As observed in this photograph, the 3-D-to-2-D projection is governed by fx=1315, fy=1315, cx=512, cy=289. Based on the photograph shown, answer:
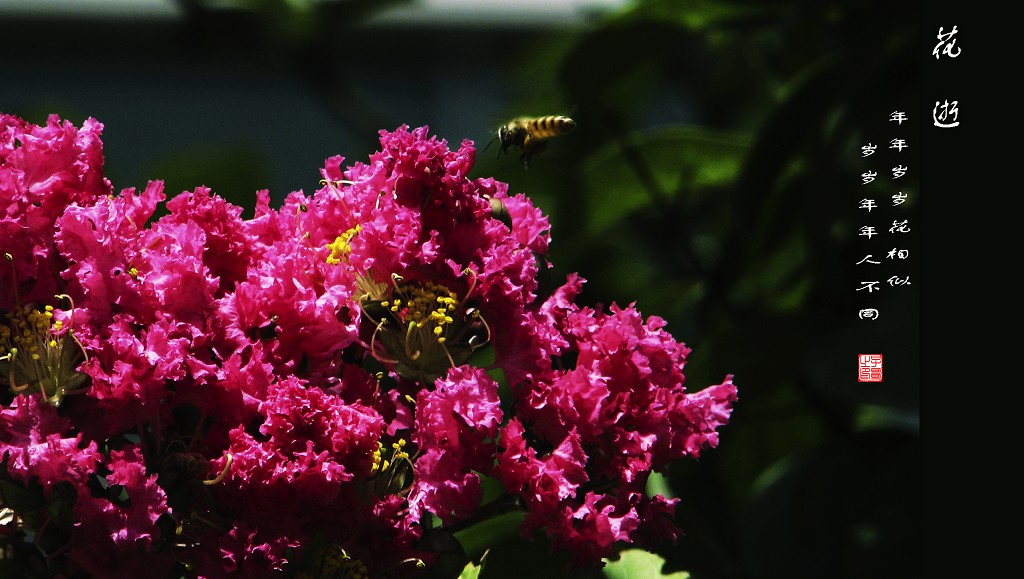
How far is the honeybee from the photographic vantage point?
1.18 metres

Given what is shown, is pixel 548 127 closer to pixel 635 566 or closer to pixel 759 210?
pixel 635 566

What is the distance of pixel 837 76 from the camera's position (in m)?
1.61

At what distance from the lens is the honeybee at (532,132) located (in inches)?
46.3

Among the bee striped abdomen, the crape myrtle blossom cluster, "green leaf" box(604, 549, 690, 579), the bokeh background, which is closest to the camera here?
the crape myrtle blossom cluster

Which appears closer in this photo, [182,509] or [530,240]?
[182,509]

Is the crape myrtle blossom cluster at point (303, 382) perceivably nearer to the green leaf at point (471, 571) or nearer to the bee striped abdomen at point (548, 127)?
the green leaf at point (471, 571)

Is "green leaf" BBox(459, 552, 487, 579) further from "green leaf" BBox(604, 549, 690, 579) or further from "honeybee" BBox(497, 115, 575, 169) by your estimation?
"honeybee" BBox(497, 115, 575, 169)

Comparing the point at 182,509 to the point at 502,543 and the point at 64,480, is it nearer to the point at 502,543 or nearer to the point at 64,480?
the point at 64,480

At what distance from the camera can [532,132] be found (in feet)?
3.90

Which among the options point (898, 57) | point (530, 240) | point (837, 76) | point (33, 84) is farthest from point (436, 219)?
point (33, 84)

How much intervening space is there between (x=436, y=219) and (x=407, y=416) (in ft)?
0.47

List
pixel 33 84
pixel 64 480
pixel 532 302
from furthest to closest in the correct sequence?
pixel 33 84
pixel 532 302
pixel 64 480

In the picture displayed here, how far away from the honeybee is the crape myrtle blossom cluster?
0.21 meters

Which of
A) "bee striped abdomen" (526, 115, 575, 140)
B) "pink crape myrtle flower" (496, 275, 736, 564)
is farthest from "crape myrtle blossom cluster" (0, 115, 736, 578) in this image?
"bee striped abdomen" (526, 115, 575, 140)
